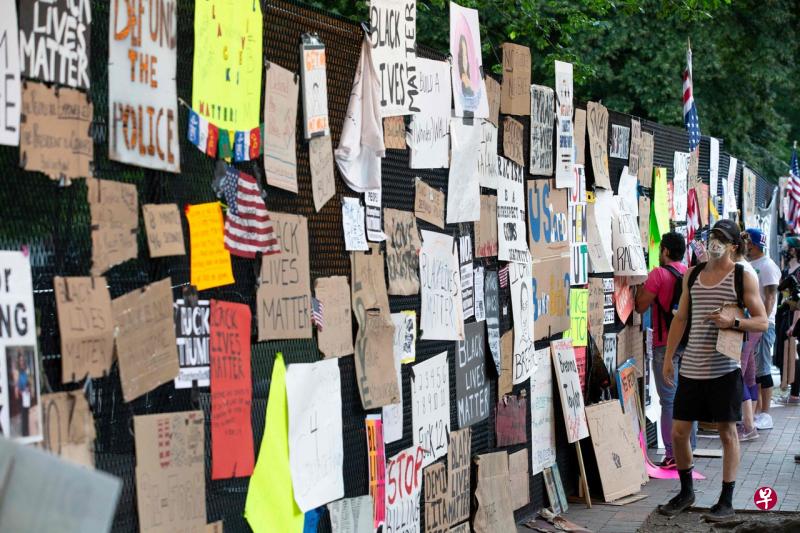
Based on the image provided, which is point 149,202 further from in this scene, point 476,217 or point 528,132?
point 528,132

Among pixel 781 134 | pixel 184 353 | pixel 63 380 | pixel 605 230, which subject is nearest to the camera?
pixel 63 380

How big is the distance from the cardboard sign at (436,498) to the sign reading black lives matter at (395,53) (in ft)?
6.60

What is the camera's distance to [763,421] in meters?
13.3

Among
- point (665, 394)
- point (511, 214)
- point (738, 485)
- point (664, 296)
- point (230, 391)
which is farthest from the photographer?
point (664, 296)

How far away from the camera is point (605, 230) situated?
1043cm

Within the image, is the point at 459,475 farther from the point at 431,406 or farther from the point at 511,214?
the point at 511,214

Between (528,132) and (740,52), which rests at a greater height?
(740,52)

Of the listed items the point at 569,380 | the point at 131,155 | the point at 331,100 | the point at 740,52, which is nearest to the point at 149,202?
the point at 131,155

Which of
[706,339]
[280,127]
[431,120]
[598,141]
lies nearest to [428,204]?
[431,120]

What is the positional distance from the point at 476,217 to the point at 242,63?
2927 mm

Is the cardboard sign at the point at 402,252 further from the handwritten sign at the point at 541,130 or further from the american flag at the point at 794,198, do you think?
the american flag at the point at 794,198

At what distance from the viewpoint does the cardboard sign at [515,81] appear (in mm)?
8258

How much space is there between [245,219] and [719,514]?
4.94 metres

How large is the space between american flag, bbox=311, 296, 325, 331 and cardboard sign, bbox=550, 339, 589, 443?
12.4 feet
